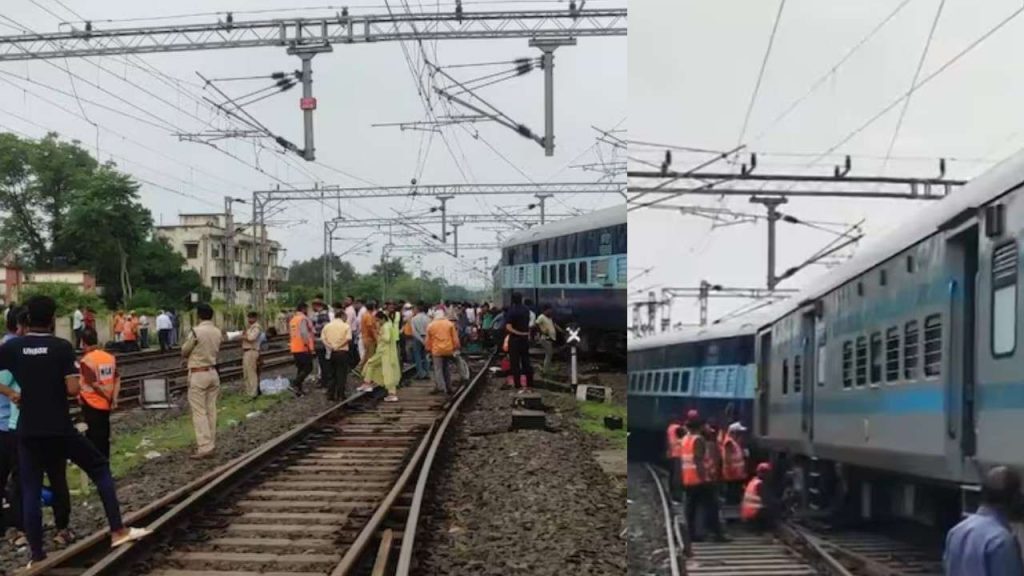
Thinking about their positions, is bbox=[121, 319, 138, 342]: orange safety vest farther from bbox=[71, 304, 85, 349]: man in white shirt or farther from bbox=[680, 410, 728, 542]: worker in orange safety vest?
bbox=[680, 410, 728, 542]: worker in orange safety vest

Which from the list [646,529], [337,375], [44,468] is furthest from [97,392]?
[337,375]

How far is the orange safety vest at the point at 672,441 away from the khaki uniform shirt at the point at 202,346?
4070mm

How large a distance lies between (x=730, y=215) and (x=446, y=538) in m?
4.50

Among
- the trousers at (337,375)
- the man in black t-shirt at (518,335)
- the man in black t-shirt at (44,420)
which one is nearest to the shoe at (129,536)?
the man in black t-shirt at (44,420)

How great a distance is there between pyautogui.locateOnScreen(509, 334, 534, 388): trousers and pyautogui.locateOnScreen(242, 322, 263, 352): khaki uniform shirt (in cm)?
265

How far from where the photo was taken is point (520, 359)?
957 cm

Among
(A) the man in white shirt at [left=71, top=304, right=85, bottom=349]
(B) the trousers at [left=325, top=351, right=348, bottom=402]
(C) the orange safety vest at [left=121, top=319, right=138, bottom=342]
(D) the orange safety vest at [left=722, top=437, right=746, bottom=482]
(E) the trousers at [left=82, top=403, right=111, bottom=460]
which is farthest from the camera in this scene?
(B) the trousers at [left=325, top=351, right=348, bottom=402]

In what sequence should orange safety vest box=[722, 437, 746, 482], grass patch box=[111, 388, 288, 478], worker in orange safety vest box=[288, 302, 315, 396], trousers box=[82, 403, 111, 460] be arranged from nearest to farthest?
orange safety vest box=[722, 437, 746, 482], trousers box=[82, 403, 111, 460], grass patch box=[111, 388, 288, 478], worker in orange safety vest box=[288, 302, 315, 396]

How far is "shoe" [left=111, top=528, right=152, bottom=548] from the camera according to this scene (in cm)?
454

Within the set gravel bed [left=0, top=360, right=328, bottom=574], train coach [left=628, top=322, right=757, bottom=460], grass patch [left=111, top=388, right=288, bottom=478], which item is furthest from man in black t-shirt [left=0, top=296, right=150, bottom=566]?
train coach [left=628, top=322, right=757, bottom=460]

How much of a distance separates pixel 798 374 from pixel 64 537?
15.3 feet

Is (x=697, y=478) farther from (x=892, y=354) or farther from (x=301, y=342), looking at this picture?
(x=301, y=342)

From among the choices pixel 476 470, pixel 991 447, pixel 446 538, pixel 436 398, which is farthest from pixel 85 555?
pixel 436 398

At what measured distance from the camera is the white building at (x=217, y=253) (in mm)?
3904
